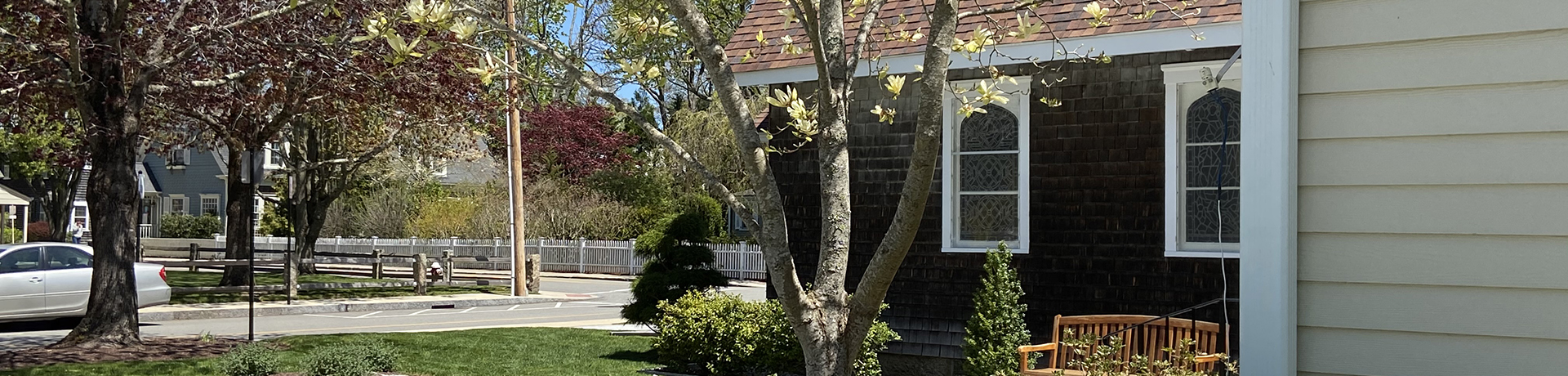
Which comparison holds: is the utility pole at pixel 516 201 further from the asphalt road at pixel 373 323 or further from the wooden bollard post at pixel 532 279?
the wooden bollard post at pixel 532 279

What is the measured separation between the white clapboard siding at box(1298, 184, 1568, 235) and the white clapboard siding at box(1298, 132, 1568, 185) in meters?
0.03

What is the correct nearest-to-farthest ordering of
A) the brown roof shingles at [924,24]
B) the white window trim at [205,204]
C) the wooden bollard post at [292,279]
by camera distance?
the brown roof shingles at [924,24] < the wooden bollard post at [292,279] < the white window trim at [205,204]

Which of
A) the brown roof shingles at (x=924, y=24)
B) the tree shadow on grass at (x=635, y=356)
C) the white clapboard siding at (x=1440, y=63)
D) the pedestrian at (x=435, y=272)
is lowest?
the tree shadow on grass at (x=635, y=356)

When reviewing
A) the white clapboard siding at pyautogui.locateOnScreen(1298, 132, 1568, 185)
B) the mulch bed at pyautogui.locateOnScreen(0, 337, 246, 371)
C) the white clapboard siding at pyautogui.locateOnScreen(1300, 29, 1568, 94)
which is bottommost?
the mulch bed at pyautogui.locateOnScreen(0, 337, 246, 371)

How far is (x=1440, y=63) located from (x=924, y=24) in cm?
792

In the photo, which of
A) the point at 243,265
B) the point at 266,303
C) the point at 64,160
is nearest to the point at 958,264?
the point at 266,303

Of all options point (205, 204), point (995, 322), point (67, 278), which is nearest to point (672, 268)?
point (995, 322)

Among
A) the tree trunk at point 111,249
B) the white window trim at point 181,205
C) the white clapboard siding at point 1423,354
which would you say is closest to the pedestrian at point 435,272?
the tree trunk at point 111,249

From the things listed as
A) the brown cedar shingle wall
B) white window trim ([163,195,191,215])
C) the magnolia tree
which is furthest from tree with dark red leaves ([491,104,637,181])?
the magnolia tree

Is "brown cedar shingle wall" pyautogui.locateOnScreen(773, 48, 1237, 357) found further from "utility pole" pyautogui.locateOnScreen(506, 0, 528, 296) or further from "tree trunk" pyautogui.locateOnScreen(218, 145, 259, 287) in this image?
"tree trunk" pyautogui.locateOnScreen(218, 145, 259, 287)

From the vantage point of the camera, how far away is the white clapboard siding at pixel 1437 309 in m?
3.85

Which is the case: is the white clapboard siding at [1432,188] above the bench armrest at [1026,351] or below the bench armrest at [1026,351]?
above

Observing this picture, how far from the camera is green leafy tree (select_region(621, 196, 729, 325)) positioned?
565 inches

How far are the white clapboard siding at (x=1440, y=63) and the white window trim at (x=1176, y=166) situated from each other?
640 cm
